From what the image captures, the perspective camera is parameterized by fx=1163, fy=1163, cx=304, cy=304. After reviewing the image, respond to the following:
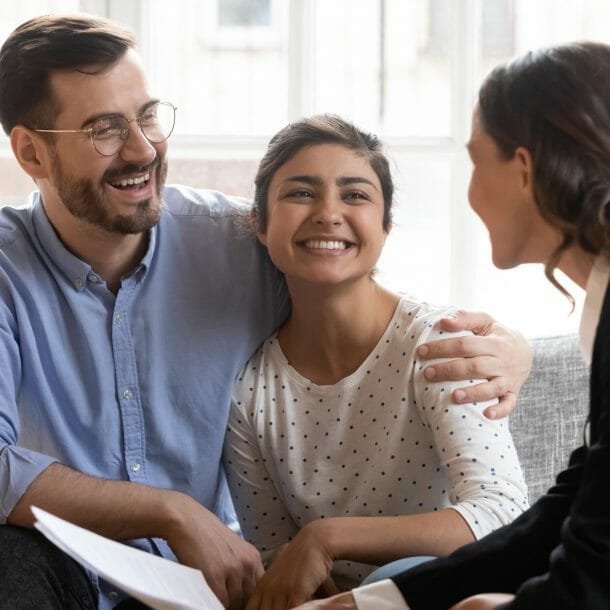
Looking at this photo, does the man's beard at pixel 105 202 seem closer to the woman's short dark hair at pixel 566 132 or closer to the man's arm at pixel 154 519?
the man's arm at pixel 154 519

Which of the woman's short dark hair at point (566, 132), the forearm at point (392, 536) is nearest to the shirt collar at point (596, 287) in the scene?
the woman's short dark hair at point (566, 132)

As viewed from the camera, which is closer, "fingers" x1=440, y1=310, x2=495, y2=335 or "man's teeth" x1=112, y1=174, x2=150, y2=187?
"fingers" x1=440, y1=310, x2=495, y2=335

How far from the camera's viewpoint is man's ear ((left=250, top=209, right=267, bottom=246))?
7.00 ft

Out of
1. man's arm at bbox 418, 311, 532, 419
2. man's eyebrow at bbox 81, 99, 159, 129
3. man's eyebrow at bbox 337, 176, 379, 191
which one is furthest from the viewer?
man's eyebrow at bbox 81, 99, 159, 129

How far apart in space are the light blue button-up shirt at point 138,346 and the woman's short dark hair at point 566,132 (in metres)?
0.84

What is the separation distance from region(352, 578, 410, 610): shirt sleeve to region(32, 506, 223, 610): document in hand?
0.68 feet

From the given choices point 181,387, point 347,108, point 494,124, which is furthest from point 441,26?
point 494,124

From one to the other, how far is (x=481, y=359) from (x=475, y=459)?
0.61 ft

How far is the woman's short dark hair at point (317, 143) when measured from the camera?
207 cm

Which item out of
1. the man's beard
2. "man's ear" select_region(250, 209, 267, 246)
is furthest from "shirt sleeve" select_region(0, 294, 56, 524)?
"man's ear" select_region(250, 209, 267, 246)

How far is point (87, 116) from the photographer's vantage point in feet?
7.12

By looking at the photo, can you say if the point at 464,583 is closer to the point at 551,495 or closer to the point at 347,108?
the point at 551,495

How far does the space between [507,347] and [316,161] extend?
47 cm

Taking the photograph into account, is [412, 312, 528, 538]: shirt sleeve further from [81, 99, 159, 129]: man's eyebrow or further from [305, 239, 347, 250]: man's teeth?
[81, 99, 159, 129]: man's eyebrow
